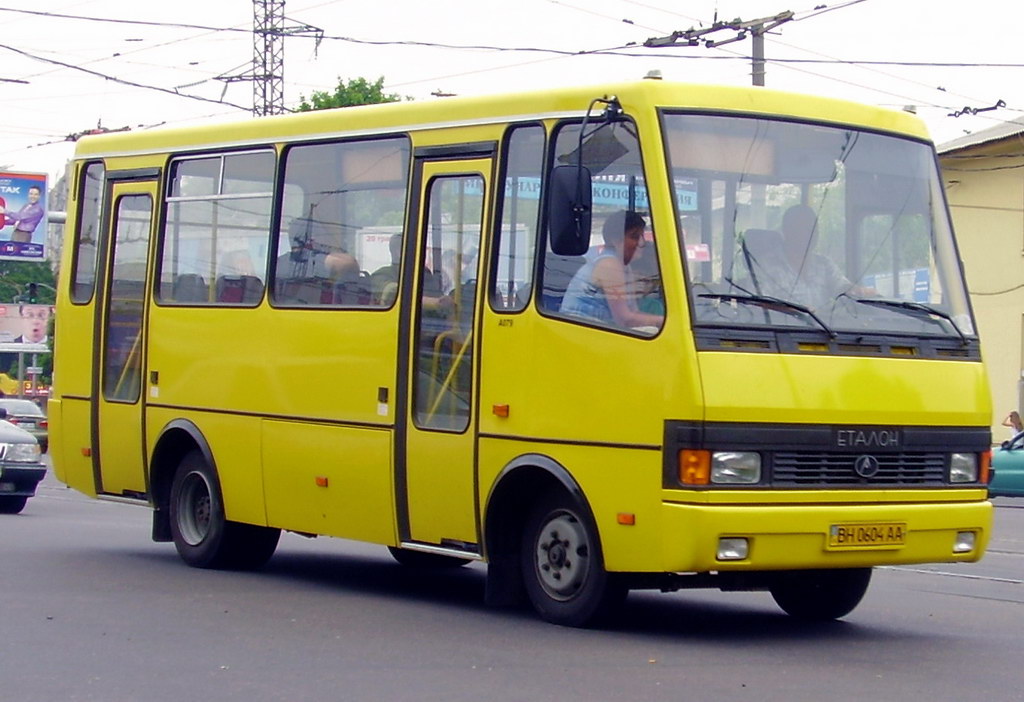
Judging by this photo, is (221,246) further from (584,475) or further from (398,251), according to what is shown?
(584,475)

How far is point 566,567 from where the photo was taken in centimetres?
1030

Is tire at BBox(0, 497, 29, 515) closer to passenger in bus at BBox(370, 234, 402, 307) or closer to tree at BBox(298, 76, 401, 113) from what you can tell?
passenger in bus at BBox(370, 234, 402, 307)

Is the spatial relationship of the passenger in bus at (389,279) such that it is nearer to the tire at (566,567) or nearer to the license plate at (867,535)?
the tire at (566,567)

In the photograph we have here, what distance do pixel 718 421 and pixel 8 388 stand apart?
72.4 meters

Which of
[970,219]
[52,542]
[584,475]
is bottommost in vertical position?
[52,542]

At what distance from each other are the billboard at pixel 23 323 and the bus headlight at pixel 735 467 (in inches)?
3199

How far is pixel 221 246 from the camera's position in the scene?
13.7 metres

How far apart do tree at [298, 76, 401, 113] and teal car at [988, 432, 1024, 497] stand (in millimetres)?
28592

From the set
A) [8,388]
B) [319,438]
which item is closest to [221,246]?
[319,438]

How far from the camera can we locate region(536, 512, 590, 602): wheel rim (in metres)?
10.2

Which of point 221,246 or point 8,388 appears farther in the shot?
point 8,388

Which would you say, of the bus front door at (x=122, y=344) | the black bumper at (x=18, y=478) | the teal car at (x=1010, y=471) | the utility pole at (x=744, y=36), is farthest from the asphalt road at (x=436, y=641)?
the teal car at (x=1010, y=471)

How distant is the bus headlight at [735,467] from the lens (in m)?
9.41

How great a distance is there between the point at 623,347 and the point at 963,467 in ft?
6.96
